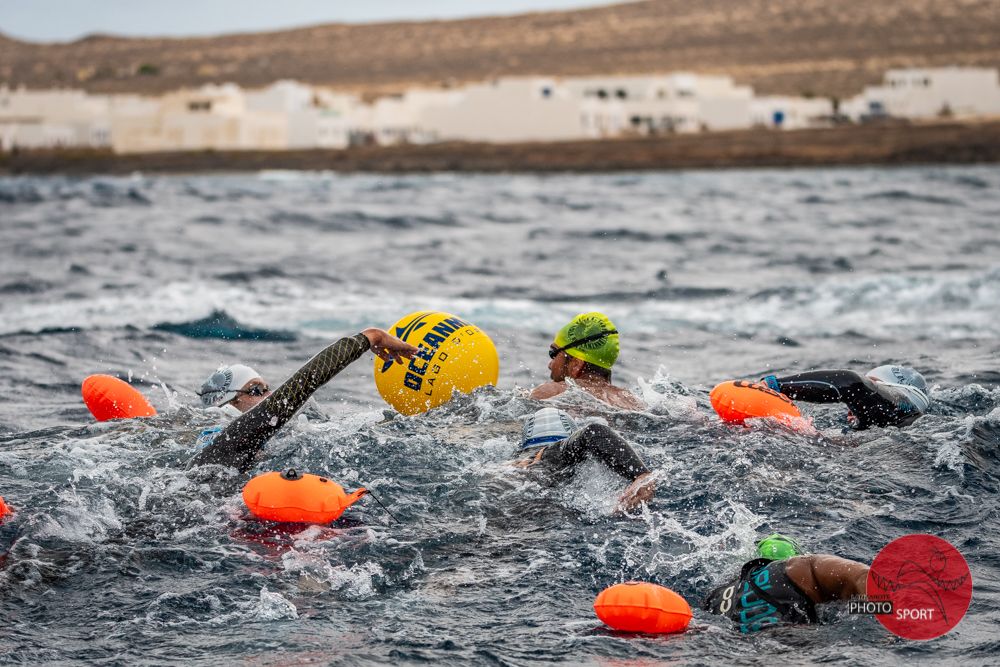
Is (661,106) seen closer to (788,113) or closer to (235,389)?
(788,113)

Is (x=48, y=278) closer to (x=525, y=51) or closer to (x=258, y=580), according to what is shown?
(x=258, y=580)

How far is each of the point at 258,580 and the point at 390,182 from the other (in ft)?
231

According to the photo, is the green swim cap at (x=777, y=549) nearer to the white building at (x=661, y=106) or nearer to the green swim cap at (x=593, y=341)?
the green swim cap at (x=593, y=341)

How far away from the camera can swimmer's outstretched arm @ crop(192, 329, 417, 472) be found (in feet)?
26.0

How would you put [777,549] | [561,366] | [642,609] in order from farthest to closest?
[561,366], [777,549], [642,609]

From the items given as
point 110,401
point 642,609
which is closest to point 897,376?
point 642,609

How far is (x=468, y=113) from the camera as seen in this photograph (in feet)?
377

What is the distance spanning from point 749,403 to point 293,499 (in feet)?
12.5

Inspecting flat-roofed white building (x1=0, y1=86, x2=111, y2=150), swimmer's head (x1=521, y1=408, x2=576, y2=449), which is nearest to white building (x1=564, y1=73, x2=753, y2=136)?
flat-roofed white building (x1=0, y1=86, x2=111, y2=150)

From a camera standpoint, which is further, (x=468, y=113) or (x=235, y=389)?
(x=468, y=113)

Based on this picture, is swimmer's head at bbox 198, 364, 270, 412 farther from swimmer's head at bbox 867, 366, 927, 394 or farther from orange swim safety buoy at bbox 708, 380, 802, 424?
swimmer's head at bbox 867, 366, 927, 394

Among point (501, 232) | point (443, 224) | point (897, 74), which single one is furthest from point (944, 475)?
point (897, 74)

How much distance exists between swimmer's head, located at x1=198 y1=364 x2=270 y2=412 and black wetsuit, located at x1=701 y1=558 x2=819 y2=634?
15.4ft

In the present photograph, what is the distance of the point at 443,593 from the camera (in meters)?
7.34
